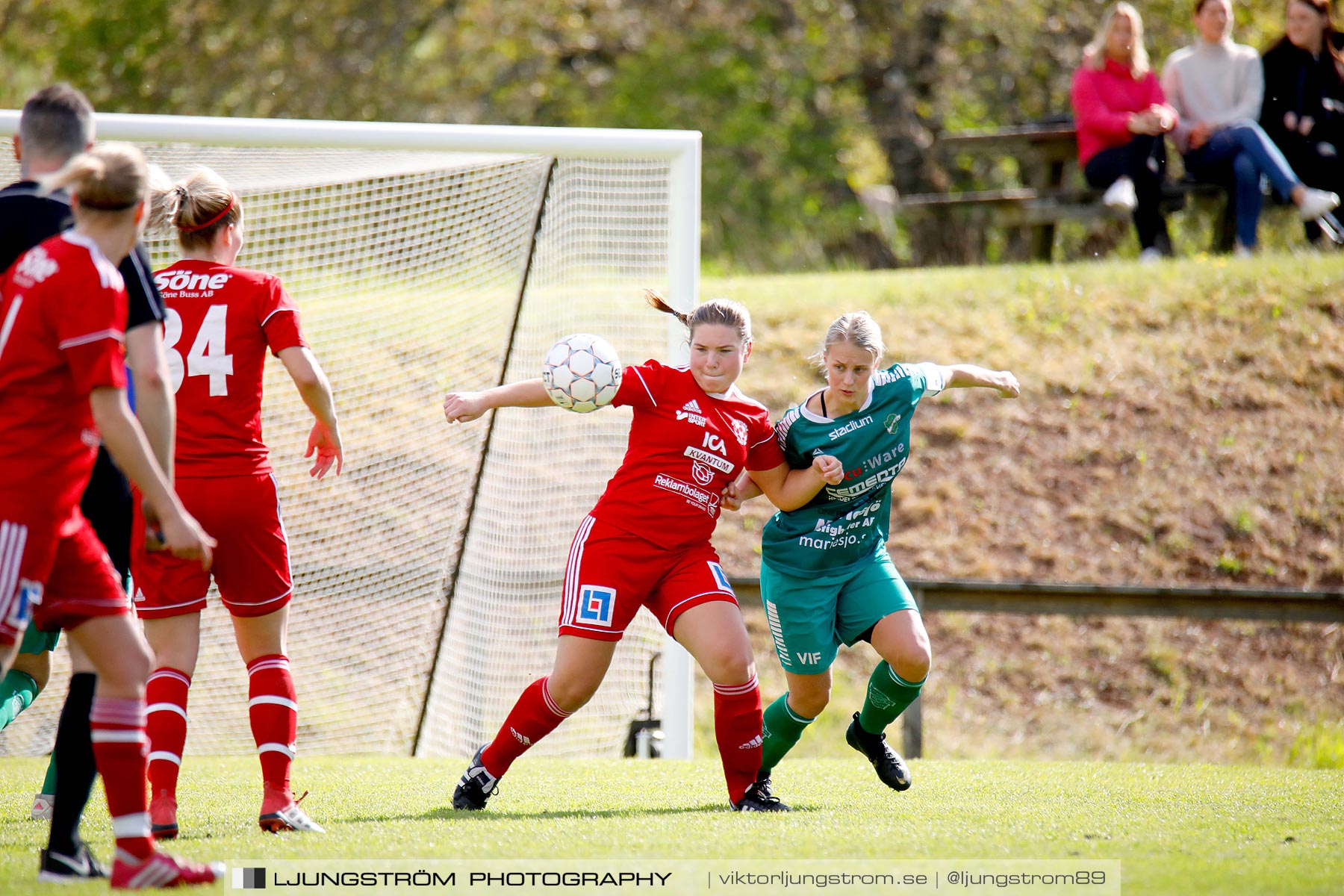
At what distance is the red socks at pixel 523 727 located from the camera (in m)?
4.08

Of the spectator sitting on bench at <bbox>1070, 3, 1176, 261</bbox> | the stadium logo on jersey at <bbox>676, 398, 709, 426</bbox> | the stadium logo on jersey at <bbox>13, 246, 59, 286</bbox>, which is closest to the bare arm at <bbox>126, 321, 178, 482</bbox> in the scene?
the stadium logo on jersey at <bbox>13, 246, 59, 286</bbox>

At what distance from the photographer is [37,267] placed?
2.75 meters

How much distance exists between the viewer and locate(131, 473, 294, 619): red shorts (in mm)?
3627

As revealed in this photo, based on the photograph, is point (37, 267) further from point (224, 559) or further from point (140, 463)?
point (224, 559)

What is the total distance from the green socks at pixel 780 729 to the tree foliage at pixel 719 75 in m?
11.6

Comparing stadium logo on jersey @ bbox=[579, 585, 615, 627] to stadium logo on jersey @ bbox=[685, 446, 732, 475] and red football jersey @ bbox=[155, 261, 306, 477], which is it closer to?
stadium logo on jersey @ bbox=[685, 446, 732, 475]

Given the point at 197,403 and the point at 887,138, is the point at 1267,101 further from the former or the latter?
the point at 197,403

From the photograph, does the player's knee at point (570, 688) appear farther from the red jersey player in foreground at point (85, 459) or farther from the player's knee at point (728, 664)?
the red jersey player in foreground at point (85, 459)

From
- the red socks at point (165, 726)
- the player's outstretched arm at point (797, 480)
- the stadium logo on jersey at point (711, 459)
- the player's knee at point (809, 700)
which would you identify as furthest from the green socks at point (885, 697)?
the red socks at point (165, 726)

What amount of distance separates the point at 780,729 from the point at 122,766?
2.30m

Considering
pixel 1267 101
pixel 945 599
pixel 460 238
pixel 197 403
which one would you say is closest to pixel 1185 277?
pixel 1267 101

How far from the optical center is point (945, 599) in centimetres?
686

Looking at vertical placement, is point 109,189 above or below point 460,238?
above

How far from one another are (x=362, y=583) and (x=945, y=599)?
322cm
